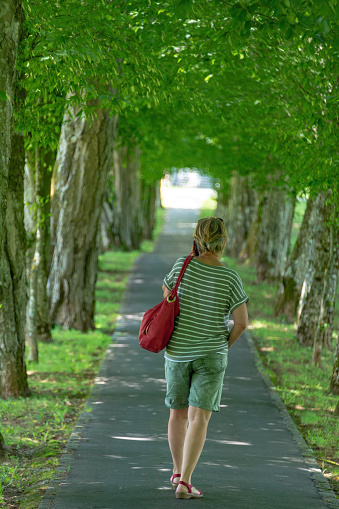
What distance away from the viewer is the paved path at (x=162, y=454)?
5020mm

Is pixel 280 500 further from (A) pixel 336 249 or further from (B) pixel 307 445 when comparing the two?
(A) pixel 336 249

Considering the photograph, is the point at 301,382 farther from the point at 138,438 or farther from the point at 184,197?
the point at 184,197

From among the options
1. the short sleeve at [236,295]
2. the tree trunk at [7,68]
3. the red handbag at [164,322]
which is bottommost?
the red handbag at [164,322]

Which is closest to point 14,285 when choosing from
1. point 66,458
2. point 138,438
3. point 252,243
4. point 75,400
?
point 75,400

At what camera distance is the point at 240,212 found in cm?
2925

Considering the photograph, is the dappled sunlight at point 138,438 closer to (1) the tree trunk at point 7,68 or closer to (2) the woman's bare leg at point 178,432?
(2) the woman's bare leg at point 178,432

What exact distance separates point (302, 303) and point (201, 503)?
27.4 feet

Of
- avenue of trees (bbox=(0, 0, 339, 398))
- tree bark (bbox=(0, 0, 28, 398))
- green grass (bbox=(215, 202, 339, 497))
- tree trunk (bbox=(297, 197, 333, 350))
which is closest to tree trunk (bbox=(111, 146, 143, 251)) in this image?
avenue of trees (bbox=(0, 0, 339, 398))

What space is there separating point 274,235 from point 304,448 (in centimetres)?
1485

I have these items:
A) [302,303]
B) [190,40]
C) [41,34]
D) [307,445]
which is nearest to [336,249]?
[302,303]

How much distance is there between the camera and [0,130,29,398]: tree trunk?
743 cm

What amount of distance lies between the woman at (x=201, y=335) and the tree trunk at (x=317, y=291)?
669cm

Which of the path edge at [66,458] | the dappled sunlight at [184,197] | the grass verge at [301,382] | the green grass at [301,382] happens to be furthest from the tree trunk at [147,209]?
the path edge at [66,458]

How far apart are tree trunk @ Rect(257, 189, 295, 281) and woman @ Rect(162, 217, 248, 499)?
1514 centimetres
